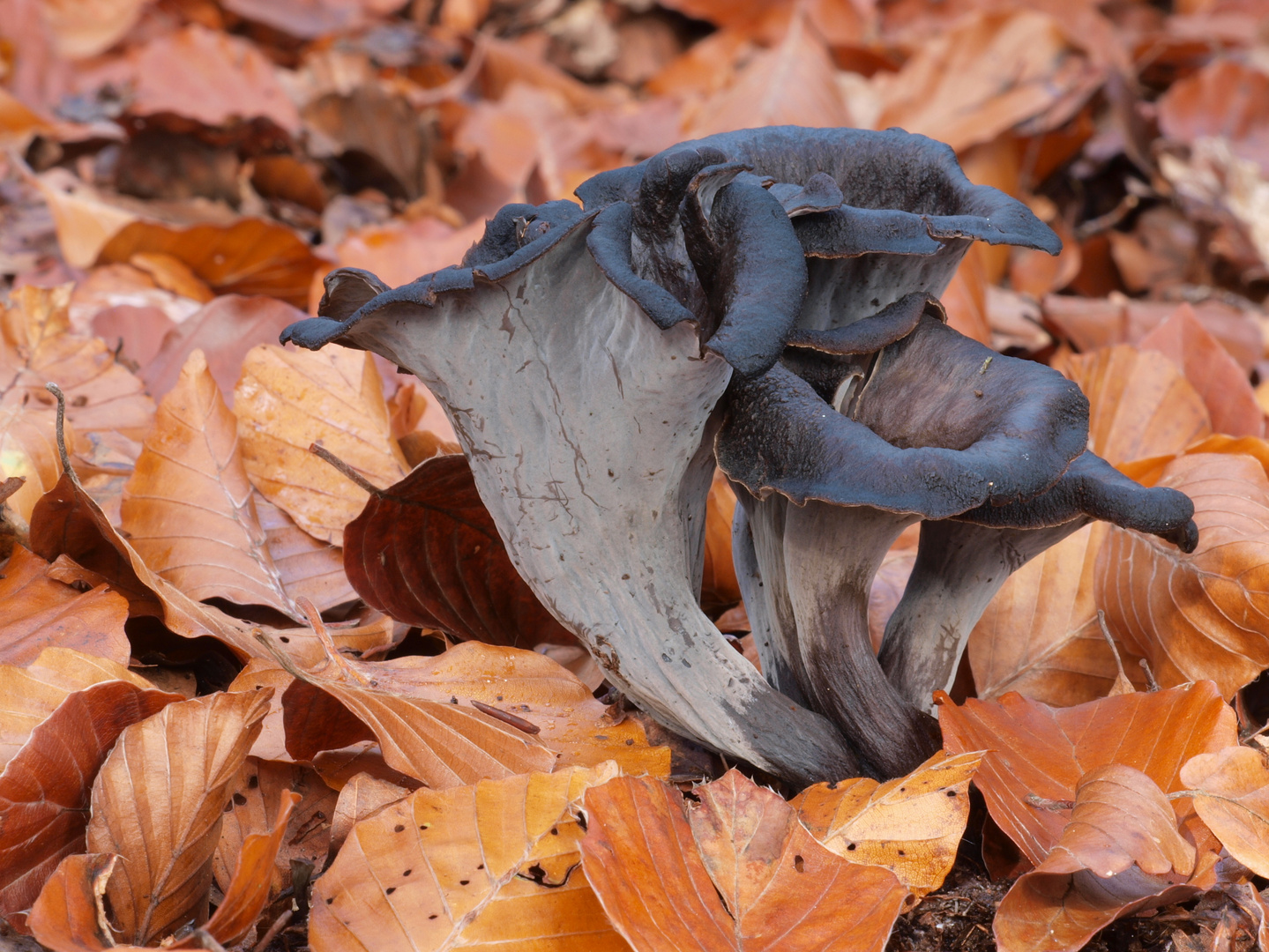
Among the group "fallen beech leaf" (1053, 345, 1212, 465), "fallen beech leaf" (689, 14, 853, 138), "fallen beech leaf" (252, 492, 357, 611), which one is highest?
"fallen beech leaf" (689, 14, 853, 138)

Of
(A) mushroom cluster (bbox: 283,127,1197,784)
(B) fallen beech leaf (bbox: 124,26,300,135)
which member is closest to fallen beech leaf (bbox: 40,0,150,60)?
(B) fallen beech leaf (bbox: 124,26,300,135)

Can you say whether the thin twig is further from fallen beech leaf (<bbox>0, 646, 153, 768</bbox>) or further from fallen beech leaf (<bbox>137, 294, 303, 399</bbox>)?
fallen beech leaf (<bbox>137, 294, 303, 399</bbox>)

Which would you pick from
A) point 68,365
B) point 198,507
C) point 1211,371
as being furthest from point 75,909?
point 1211,371

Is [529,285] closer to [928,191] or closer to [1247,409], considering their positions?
[928,191]

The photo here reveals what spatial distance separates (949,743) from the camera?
5.34 ft

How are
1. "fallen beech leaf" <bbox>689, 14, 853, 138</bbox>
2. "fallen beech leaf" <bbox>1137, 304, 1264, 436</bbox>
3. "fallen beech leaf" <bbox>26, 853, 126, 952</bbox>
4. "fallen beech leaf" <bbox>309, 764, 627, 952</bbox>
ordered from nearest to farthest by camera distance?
"fallen beech leaf" <bbox>26, 853, 126, 952</bbox> → "fallen beech leaf" <bbox>309, 764, 627, 952</bbox> → "fallen beech leaf" <bbox>1137, 304, 1264, 436</bbox> → "fallen beech leaf" <bbox>689, 14, 853, 138</bbox>

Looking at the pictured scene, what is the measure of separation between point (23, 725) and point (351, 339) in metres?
0.74

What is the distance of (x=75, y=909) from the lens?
4.14ft

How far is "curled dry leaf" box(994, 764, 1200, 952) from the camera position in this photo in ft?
4.51

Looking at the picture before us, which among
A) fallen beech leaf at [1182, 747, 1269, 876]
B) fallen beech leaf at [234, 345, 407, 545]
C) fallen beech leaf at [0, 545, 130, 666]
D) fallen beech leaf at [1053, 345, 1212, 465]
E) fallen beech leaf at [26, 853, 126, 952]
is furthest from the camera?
fallen beech leaf at [1053, 345, 1212, 465]

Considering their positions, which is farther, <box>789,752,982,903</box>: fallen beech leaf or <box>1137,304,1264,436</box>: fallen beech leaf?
<box>1137,304,1264,436</box>: fallen beech leaf

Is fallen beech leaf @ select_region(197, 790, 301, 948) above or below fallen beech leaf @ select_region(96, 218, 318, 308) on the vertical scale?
above

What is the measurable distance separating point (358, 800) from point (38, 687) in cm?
51

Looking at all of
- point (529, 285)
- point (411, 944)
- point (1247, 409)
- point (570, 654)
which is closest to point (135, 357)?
point (570, 654)
